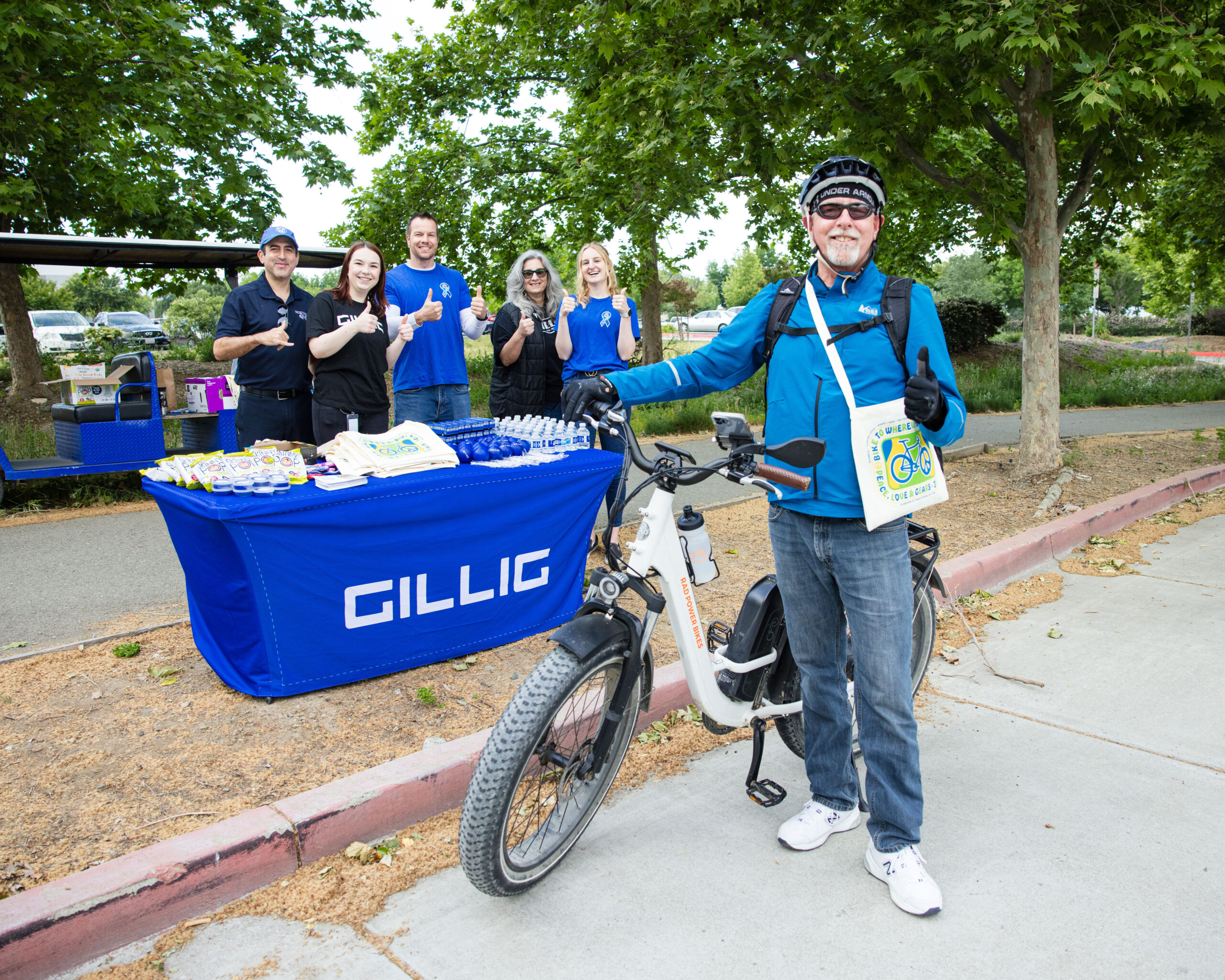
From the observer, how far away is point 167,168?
12.3m

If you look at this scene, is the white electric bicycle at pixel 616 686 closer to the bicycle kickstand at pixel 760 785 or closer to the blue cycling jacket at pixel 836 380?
the bicycle kickstand at pixel 760 785

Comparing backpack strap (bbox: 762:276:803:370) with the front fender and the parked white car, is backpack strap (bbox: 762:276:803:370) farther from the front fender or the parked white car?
the parked white car

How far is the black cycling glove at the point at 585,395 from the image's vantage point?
2668 millimetres

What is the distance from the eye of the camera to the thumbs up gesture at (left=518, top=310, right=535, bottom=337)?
5574 millimetres

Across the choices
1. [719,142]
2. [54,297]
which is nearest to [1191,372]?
[719,142]

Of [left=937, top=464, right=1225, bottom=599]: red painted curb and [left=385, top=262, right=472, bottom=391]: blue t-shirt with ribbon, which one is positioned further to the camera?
[left=937, top=464, right=1225, bottom=599]: red painted curb

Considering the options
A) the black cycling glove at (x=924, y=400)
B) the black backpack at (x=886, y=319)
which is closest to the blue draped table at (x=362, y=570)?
the black backpack at (x=886, y=319)

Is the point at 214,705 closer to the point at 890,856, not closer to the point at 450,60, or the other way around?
the point at 890,856

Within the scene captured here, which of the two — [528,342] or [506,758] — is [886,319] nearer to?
[506,758]

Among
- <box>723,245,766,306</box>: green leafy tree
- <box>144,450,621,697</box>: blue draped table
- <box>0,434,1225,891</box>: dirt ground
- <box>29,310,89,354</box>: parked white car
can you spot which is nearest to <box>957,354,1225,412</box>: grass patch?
<box>0,434,1225,891</box>: dirt ground

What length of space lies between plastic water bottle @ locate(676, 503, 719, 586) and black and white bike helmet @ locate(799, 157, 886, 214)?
1.03m

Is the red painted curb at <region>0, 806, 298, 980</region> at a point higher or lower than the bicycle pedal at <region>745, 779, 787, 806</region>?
higher

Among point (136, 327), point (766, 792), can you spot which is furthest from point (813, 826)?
point (136, 327)

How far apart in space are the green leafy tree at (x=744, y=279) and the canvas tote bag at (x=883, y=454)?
2766 inches
